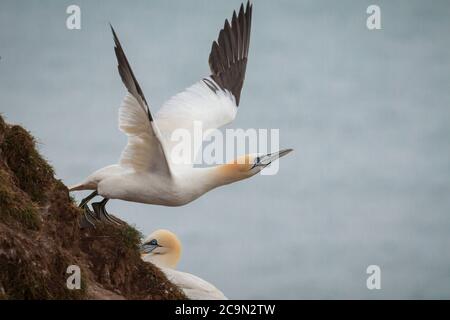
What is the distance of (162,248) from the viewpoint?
1675cm

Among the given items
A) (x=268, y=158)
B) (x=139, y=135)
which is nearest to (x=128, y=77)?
(x=139, y=135)

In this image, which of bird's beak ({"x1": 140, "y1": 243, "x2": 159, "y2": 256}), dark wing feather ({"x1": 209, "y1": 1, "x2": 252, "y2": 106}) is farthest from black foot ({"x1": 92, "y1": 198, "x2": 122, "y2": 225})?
dark wing feather ({"x1": 209, "y1": 1, "x2": 252, "y2": 106})

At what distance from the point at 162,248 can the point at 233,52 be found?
3685 millimetres

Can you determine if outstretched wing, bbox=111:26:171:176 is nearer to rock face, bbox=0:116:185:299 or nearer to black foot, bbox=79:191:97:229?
black foot, bbox=79:191:97:229

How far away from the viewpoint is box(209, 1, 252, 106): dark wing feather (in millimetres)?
16750

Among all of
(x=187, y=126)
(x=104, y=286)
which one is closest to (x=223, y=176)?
(x=187, y=126)

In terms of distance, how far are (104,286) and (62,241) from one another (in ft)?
2.38

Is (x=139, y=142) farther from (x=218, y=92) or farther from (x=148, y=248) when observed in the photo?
(x=148, y=248)

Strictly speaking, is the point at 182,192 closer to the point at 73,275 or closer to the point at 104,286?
the point at 104,286

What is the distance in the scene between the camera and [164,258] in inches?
653

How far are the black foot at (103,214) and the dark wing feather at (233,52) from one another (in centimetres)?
456

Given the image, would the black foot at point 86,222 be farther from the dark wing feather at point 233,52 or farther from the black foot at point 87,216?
the dark wing feather at point 233,52

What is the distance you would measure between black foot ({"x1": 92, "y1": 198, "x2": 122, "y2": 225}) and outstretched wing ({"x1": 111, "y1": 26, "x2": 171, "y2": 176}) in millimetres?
612
